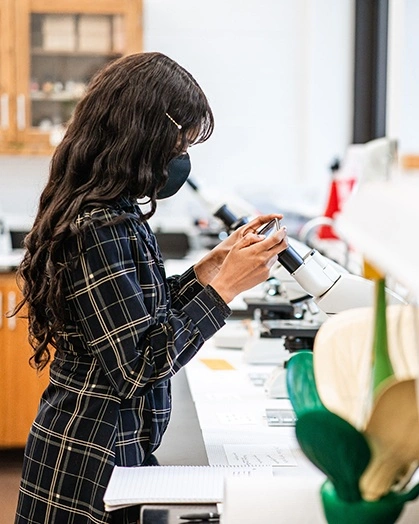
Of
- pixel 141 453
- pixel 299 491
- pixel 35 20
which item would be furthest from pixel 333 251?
pixel 299 491

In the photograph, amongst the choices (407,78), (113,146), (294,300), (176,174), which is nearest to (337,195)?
(407,78)

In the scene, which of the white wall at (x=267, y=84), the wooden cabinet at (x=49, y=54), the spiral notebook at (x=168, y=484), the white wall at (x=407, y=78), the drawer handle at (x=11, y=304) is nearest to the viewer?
the spiral notebook at (x=168, y=484)

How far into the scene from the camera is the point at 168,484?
1510 millimetres

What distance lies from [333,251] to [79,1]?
1.93 m

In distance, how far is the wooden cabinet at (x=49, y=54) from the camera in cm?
471

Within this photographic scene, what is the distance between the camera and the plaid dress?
1573 mm

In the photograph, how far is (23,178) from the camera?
5.00 m

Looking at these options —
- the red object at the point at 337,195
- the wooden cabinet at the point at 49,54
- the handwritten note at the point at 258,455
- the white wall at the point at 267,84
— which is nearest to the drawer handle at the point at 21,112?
the wooden cabinet at the point at 49,54

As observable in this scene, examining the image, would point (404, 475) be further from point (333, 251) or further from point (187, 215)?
point (187, 215)

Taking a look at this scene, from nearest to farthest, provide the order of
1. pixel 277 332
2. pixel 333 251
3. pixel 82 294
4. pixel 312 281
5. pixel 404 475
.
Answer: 1. pixel 404 475
2. pixel 82 294
3. pixel 312 281
4. pixel 277 332
5. pixel 333 251

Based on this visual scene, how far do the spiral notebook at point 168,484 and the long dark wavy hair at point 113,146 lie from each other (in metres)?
0.30

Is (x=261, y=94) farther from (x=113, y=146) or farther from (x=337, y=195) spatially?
(x=113, y=146)

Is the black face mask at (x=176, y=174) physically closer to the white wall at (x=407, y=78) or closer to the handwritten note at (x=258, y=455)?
the handwritten note at (x=258, y=455)

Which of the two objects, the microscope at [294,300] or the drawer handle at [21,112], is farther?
the drawer handle at [21,112]
